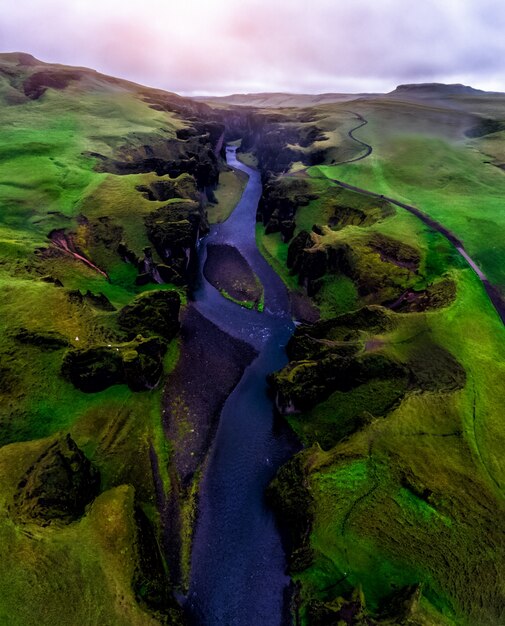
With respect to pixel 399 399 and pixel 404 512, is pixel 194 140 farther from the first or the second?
pixel 404 512

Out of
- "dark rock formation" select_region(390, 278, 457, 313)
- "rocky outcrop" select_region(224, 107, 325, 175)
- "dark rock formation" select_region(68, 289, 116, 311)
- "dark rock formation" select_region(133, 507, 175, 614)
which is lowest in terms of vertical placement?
"dark rock formation" select_region(133, 507, 175, 614)

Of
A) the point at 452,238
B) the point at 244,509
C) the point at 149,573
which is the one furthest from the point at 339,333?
the point at 149,573

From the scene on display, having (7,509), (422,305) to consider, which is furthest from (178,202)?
(7,509)

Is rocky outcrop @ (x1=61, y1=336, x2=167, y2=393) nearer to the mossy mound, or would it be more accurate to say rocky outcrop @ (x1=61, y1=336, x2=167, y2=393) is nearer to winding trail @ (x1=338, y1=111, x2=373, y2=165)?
the mossy mound

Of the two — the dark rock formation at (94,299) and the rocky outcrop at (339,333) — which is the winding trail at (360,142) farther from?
the dark rock formation at (94,299)

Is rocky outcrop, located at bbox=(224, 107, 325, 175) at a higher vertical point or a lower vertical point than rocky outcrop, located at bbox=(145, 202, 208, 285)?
higher

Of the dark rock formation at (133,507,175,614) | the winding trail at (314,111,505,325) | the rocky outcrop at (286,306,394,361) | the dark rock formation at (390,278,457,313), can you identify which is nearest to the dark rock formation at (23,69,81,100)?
the winding trail at (314,111,505,325)
